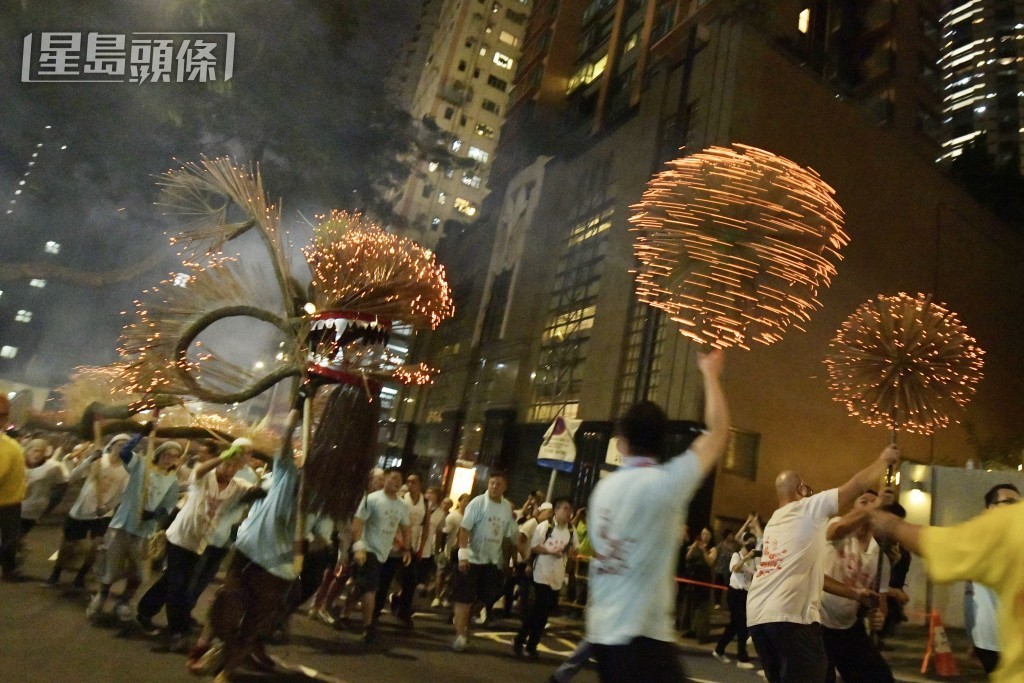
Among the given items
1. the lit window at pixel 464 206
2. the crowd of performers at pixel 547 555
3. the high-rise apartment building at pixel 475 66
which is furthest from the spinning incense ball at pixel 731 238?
the high-rise apartment building at pixel 475 66

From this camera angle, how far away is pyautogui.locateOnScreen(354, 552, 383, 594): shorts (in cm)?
693

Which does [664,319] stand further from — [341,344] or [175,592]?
[341,344]

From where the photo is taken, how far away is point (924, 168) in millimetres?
19828

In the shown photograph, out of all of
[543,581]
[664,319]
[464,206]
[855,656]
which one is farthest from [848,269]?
[464,206]

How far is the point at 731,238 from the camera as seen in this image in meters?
3.94

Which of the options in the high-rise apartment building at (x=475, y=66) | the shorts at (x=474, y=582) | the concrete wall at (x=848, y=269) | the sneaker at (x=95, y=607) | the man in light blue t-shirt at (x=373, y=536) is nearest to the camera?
the sneaker at (x=95, y=607)

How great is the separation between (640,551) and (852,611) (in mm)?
2471

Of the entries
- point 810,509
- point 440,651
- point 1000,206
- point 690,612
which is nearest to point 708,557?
point 690,612

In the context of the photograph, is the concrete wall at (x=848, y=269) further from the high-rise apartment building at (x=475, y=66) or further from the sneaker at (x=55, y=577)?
the high-rise apartment building at (x=475, y=66)

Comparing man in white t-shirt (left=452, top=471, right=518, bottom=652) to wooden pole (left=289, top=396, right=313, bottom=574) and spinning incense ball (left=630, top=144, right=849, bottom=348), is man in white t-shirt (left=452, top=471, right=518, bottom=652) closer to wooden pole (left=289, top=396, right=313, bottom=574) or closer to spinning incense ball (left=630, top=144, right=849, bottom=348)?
wooden pole (left=289, top=396, right=313, bottom=574)

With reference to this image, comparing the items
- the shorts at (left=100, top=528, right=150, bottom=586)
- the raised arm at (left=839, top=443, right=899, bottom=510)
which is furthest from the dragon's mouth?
the shorts at (left=100, top=528, right=150, bottom=586)

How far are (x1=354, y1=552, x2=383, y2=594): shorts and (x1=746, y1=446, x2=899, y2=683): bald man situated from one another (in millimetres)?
4169

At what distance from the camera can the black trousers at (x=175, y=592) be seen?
545 centimetres

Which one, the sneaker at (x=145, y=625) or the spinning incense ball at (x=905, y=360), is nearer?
the spinning incense ball at (x=905, y=360)
